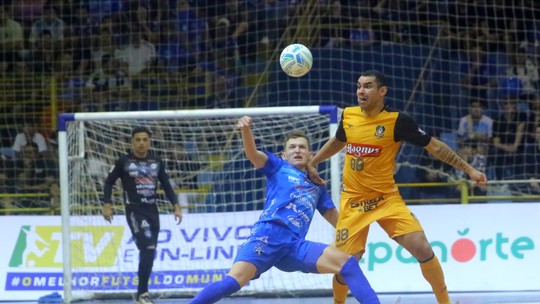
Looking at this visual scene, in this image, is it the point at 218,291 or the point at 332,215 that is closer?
the point at 218,291

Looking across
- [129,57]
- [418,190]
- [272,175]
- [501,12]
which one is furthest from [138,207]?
[501,12]

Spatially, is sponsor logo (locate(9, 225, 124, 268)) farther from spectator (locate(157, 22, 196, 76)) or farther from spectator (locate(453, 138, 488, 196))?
spectator (locate(453, 138, 488, 196))

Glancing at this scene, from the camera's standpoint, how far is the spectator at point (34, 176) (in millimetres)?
14102

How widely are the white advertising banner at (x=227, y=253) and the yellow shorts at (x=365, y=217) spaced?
3.31 metres

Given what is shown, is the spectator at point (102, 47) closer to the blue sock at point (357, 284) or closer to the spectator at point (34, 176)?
the spectator at point (34, 176)

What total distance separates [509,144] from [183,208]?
5.03m

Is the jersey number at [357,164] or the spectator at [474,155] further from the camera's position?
the spectator at [474,155]

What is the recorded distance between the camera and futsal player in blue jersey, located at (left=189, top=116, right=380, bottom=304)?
7.34 meters

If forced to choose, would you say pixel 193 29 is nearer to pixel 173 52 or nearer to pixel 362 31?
pixel 173 52

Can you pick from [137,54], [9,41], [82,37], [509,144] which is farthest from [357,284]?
[9,41]

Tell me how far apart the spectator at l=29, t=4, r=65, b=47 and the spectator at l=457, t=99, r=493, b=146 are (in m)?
6.90

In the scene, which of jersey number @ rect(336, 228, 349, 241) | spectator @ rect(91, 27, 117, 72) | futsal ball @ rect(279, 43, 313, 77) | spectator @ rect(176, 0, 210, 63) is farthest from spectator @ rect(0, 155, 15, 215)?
jersey number @ rect(336, 228, 349, 241)

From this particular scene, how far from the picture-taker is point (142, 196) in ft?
35.4

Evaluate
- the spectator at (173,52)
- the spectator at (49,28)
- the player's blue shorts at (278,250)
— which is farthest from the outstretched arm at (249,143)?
the spectator at (49,28)
